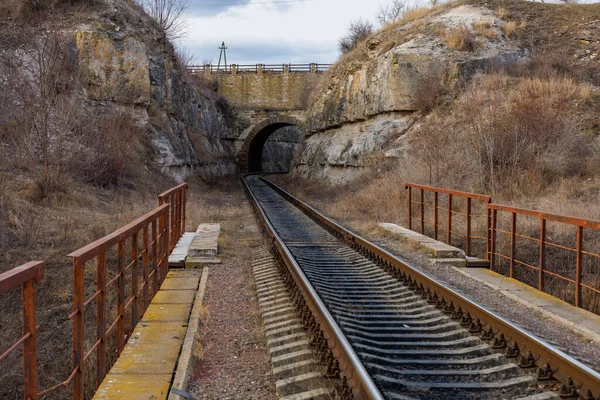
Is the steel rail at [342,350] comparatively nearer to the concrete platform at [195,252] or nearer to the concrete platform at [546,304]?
the concrete platform at [546,304]

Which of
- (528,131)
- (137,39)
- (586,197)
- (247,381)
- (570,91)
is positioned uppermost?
(137,39)

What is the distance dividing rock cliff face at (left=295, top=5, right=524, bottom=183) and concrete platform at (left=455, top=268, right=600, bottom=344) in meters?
13.5

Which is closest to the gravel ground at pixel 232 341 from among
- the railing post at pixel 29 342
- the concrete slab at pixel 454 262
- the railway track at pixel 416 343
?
the railway track at pixel 416 343

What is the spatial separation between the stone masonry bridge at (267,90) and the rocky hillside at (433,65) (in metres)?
19.1

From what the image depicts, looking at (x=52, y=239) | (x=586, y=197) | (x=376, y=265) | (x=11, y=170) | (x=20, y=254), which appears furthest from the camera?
(x=11, y=170)

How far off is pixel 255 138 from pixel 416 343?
45184 mm

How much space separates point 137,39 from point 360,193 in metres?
13.3

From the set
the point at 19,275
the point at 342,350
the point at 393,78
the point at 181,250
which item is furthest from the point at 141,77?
the point at 19,275

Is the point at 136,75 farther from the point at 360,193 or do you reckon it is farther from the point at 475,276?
the point at 475,276

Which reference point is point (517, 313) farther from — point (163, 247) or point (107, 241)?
point (163, 247)

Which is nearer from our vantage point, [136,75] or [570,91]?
[570,91]

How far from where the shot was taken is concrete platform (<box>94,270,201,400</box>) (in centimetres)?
445

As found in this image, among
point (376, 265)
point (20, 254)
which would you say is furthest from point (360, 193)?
point (20, 254)

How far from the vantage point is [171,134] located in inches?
1085
